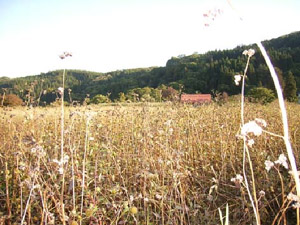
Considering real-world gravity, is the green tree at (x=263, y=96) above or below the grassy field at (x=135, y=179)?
above

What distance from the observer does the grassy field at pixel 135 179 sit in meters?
1.80

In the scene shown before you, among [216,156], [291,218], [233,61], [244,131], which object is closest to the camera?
[244,131]

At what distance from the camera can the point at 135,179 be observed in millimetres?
2605

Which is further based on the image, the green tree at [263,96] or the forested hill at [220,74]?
the forested hill at [220,74]

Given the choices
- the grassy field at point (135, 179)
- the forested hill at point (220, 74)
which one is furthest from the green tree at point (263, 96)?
the forested hill at point (220, 74)

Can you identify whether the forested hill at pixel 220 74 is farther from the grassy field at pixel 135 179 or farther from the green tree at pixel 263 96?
the grassy field at pixel 135 179

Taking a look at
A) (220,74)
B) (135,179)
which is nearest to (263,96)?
(135,179)

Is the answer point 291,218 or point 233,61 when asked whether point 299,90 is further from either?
point 291,218

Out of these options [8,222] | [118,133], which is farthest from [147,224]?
[118,133]

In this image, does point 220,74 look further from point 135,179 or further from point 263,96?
point 135,179

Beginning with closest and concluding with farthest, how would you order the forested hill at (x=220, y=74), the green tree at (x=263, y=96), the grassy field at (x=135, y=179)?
1. the grassy field at (x=135, y=179)
2. the green tree at (x=263, y=96)
3. the forested hill at (x=220, y=74)

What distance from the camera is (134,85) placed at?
78.3m

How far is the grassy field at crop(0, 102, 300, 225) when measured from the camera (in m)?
1.80

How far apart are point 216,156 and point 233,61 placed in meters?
72.6
